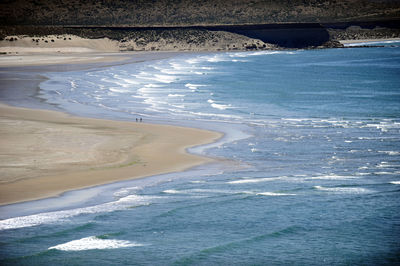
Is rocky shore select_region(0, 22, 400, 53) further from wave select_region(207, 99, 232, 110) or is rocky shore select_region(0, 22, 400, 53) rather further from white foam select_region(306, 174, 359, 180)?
white foam select_region(306, 174, 359, 180)

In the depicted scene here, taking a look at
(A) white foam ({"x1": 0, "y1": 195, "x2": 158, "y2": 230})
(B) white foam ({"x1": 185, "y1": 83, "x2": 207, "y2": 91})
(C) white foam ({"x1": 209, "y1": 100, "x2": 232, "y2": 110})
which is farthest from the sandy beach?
(B) white foam ({"x1": 185, "y1": 83, "x2": 207, "y2": 91})

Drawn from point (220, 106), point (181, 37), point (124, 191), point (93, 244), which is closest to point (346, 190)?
point (124, 191)

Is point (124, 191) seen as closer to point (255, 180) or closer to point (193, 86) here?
point (255, 180)

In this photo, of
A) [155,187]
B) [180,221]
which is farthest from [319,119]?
[180,221]

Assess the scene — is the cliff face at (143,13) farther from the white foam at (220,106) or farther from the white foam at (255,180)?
the white foam at (255,180)

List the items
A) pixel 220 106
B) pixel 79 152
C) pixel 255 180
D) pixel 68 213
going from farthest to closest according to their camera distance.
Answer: pixel 220 106
pixel 79 152
pixel 255 180
pixel 68 213

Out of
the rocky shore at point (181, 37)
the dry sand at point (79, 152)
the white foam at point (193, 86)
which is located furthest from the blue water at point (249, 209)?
the rocky shore at point (181, 37)

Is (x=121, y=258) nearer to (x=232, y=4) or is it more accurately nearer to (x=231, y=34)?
(x=231, y=34)
